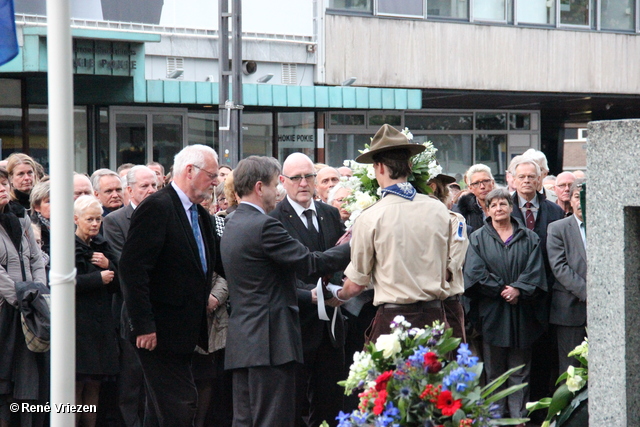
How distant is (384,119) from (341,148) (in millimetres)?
1612

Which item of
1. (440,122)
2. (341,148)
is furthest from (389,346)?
(440,122)

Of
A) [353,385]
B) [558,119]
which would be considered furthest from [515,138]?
[353,385]

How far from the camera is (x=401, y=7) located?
73.8ft

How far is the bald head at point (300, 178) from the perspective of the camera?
6.85 metres

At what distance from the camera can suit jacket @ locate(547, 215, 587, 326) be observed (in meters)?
8.08

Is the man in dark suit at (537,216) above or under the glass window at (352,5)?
under

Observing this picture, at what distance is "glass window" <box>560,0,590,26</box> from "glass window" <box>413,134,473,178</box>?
4.27 metres

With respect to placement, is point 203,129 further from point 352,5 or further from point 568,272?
point 568,272

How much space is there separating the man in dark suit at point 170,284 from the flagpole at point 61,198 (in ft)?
7.71

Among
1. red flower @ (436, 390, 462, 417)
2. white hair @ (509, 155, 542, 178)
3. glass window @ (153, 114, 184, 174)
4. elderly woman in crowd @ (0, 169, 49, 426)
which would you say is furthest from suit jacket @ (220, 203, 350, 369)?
glass window @ (153, 114, 184, 174)

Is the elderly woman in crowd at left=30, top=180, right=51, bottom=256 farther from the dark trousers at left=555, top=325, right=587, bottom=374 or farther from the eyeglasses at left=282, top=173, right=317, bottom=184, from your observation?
the dark trousers at left=555, top=325, right=587, bottom=374

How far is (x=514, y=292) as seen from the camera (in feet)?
26.3

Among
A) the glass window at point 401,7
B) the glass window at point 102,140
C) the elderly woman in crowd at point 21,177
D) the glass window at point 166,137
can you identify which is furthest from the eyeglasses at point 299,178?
the glass window at point 401,7

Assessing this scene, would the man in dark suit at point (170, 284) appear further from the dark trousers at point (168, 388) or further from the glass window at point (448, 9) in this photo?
the glass window at point (448, 9)
